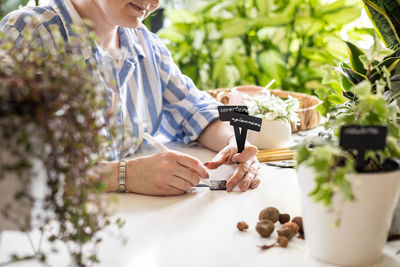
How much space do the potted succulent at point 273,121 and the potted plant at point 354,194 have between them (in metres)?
0.74

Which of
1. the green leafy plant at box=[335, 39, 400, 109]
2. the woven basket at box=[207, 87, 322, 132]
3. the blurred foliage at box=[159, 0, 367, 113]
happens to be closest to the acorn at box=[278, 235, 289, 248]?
the green leafy plant at box=[335, 39, 400, 109]

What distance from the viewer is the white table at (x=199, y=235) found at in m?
0.88

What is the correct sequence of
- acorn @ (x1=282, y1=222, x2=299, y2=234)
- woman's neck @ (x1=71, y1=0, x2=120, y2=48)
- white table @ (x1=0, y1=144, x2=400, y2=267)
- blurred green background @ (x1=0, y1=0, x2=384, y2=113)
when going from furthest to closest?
1. blurred green background @ (x1=0, y1=0, x2=384, y2=113)
2. woman's neck @ (x1=71, y1=0, x2=120, y2=48)
3. acorn @ (x1=282, y1=222, x2=299, y2=234)
4. white table @ (x1=0, y1=144, x2=400, y2=267)

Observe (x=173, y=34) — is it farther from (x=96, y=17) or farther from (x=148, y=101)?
(x=96, y=17)

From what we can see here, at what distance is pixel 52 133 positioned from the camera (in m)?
0.65

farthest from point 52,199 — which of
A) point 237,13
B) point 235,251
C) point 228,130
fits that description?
point 237,13

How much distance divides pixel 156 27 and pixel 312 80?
1.29m

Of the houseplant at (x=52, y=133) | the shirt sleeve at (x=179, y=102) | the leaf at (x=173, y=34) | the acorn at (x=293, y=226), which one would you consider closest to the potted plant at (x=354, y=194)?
the acorn at (x=293, y=226)

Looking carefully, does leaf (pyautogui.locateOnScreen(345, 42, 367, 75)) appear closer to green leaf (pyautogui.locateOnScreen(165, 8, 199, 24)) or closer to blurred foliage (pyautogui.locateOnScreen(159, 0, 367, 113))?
blurred foliage (pyautogui.locateOnScreen(159, 0, 367, 113))

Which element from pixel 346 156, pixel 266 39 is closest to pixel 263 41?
pixel 266 39

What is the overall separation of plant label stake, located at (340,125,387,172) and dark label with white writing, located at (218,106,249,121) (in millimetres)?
622

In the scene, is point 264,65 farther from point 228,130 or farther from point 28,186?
point 28,186

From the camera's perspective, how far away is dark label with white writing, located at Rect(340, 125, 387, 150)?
790 millimetres

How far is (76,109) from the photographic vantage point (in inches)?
27.4
